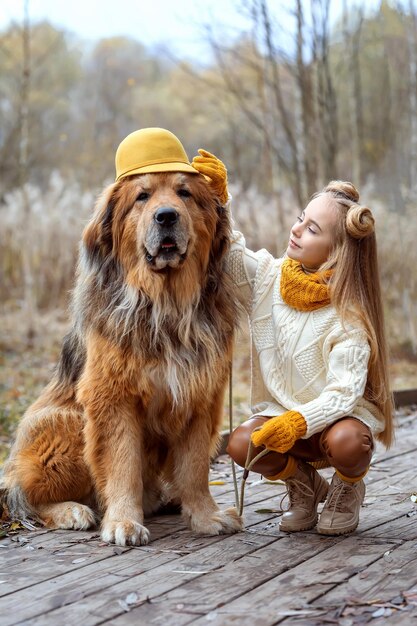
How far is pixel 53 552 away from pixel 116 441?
46 cm

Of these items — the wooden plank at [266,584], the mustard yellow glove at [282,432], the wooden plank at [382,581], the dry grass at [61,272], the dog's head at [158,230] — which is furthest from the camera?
the dry grass at [61,272]

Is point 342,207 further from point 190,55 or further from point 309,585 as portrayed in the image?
point 190,55

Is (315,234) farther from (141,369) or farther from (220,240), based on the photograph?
(141,369)

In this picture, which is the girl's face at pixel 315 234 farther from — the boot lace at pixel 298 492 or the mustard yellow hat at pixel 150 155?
the boot lace at pixel 298 492

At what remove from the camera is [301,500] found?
3.09 meters

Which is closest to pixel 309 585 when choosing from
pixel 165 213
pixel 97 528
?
pixel 97 528

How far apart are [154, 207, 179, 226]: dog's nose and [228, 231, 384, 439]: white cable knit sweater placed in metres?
0.51

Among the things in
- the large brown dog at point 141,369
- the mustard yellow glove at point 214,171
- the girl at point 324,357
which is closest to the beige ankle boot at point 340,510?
the girl at point 324,357

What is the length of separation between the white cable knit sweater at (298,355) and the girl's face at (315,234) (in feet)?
0.57

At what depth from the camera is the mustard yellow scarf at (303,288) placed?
119 inches

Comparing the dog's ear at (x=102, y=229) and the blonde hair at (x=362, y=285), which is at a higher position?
the dog's ear at (x=102, y=229)

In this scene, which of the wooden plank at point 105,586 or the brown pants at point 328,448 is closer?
the wooden plank at point 105,586

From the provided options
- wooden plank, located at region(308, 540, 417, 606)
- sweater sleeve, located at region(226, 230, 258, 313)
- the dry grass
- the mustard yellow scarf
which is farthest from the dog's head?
the dry grass

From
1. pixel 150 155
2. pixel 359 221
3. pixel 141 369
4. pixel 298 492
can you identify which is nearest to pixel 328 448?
pixel 298 492
